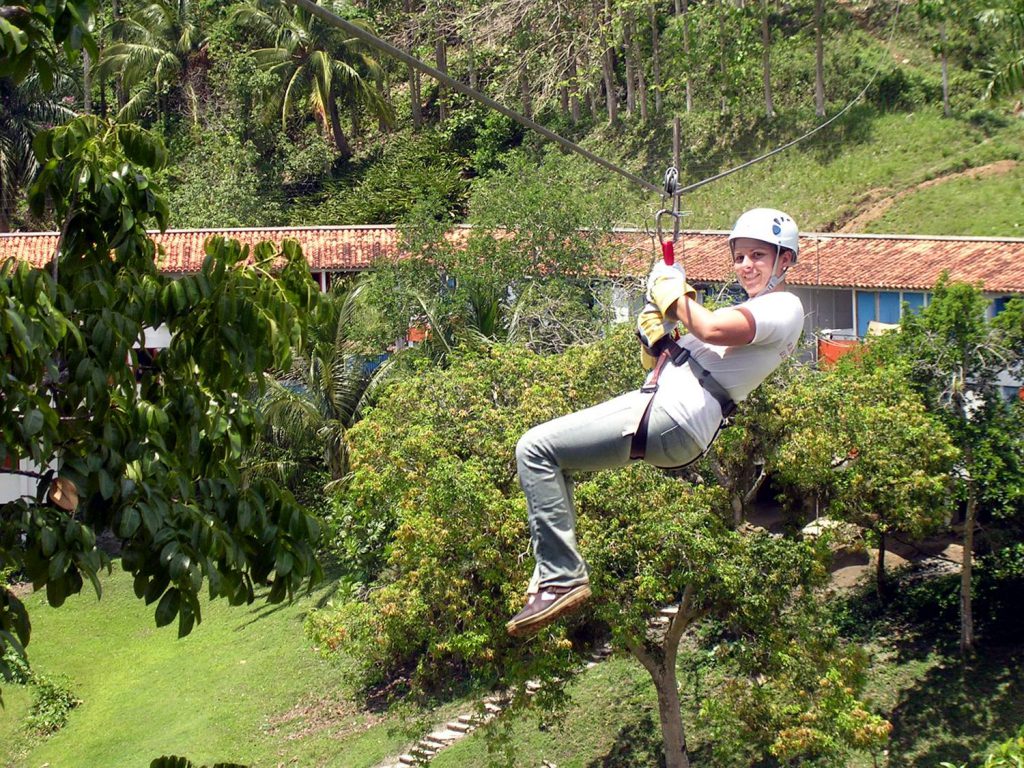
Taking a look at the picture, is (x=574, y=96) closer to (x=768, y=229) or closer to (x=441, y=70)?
(x=441, y=70)

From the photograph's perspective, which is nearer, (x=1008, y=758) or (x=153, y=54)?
(x=1008, y=758)

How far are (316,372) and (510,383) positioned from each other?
8.48m

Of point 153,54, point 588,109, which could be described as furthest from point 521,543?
point 153,54

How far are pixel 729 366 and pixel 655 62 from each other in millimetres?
A: 34384

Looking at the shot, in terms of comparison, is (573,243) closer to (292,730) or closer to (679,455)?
(292,730)

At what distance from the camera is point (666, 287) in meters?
4.75

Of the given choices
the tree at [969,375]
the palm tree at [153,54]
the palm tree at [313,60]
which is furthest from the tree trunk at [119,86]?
the tree at [969,375]

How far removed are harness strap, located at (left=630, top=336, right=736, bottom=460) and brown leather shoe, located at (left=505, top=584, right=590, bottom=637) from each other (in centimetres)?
56

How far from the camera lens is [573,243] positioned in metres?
22.7

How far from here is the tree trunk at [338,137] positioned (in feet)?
139

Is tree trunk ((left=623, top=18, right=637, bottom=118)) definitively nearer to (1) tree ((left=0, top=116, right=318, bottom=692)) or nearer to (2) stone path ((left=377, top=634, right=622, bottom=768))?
(2) stone path ((left=377, top=634, right=622, bottom=768))

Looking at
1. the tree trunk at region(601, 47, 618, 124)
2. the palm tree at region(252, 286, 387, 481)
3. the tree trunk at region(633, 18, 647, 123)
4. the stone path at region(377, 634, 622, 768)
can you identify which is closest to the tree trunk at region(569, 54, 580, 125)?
the tree trunk at region(601, 47, 618, 124)

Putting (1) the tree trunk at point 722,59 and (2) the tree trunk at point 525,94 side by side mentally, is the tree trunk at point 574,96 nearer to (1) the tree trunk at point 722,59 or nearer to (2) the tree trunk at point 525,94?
(2) the tree trunk at point 525,94

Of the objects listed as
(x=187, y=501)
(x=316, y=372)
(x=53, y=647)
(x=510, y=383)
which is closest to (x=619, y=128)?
(x=316, y=372)
